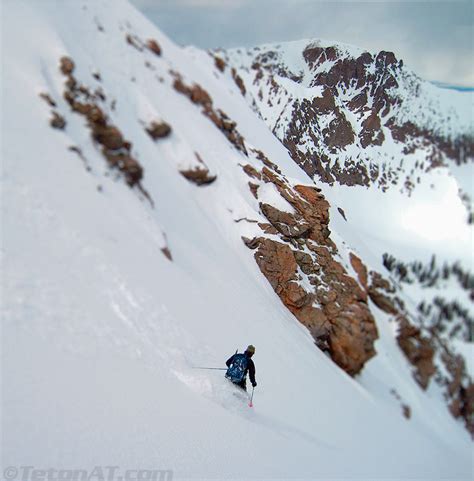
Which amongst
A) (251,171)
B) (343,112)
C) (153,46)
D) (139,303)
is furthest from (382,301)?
(153,46)

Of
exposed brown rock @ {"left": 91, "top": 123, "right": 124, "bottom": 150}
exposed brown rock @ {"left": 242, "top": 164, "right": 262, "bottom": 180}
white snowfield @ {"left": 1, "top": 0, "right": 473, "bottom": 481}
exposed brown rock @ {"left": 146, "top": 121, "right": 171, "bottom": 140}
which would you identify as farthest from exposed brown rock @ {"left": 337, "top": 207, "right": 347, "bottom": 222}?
exposed brown rock @ {"left": 146, "top": 121, "right": 171, "bottom": 140}

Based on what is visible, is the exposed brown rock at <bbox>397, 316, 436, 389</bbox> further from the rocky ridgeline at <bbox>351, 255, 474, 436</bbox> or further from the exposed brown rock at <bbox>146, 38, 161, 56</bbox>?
the exposed brown rock at <bbox>146, 38, 161, 56</bbox>

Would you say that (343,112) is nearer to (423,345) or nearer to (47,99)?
(47,99)

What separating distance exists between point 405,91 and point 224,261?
748 centimetres

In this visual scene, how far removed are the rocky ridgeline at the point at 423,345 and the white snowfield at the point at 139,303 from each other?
3.90 meters

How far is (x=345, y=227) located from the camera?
10.2 metres

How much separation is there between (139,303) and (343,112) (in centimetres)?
642

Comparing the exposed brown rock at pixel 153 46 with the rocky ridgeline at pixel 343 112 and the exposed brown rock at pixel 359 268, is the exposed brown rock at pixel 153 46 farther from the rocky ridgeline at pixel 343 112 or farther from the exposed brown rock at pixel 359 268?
the exposed brown rock at pixel 359 268

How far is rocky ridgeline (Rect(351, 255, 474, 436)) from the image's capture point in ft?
51.9

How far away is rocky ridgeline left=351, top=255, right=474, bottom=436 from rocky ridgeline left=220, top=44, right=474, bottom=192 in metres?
4.80

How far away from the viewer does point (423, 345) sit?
17.1 metres

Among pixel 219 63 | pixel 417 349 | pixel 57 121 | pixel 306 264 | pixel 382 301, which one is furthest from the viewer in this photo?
pixel 219 63

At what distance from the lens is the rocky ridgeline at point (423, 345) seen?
51.9 ft

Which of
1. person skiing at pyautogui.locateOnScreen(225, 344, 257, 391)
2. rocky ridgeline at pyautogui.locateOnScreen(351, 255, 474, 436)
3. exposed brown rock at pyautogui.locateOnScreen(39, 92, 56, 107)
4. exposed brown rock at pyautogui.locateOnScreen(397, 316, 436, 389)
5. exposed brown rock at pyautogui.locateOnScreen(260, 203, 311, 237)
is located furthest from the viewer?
exposed brown rock at pyautogui.locateOnScreen(397, 316, 436, 389)
